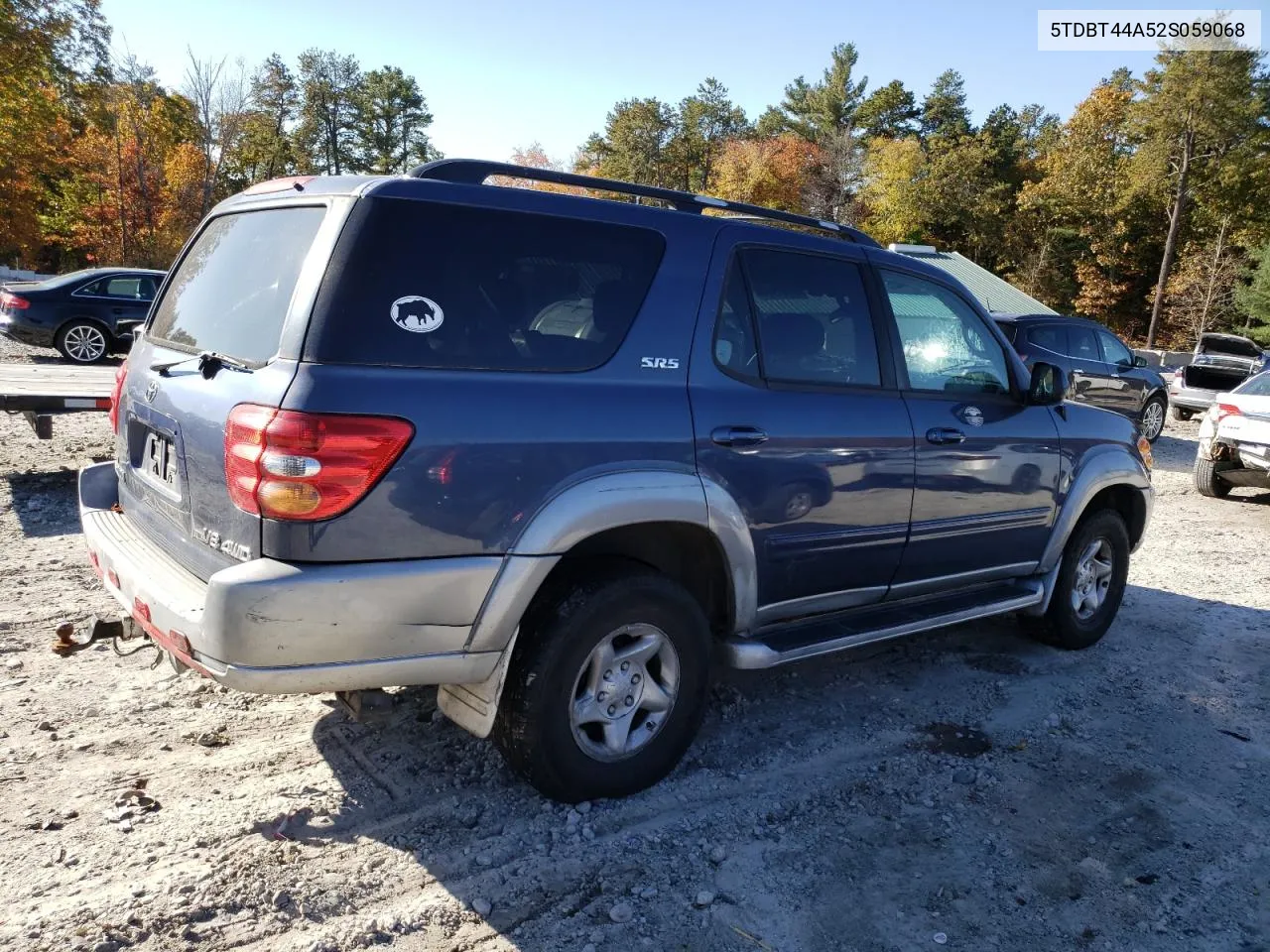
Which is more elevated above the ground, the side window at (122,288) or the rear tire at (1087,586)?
the side window at (122,288)

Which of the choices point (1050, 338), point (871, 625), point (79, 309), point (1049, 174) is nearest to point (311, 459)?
point (871, 625)

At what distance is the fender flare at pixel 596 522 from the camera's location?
8.91 feet

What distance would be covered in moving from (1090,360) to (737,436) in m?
11.6

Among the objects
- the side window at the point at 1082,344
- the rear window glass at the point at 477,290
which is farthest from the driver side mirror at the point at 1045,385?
the side window at the point at 1082,344

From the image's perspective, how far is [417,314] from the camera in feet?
8.56

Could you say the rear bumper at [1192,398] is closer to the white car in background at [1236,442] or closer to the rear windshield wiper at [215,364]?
the white car in background at [1236,442]

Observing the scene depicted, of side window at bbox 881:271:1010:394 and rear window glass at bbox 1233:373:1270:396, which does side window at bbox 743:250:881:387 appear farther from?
rear window glass at bbox 1233:373:1270:396

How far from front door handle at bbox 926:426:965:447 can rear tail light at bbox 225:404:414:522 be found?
94.4 inches

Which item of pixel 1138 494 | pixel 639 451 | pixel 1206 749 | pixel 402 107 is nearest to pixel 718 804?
pixel 639 451

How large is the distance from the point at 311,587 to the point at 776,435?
5.64 feet

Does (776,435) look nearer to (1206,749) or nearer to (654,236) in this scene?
(654,236)

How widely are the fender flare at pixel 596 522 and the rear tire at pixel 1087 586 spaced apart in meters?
2.55

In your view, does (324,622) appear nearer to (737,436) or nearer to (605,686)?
(605,686)

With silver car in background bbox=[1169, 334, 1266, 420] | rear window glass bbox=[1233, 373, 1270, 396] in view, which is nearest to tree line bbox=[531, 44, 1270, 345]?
silver car in background bbox=[1169, 334, 1266, 420]
